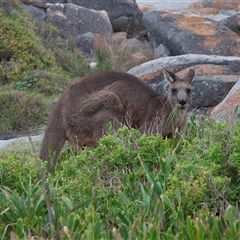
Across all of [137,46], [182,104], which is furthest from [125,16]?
[182,104]

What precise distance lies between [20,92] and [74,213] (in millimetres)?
9720

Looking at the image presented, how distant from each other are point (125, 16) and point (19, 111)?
11849mm

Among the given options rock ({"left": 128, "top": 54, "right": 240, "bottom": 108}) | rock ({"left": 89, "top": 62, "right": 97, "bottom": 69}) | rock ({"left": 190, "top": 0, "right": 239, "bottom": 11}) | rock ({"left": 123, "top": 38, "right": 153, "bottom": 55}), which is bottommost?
rock ({"left": 190, "top": 0, "right": 239, "bottom": 11})

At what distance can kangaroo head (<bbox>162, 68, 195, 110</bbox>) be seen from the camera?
9.77 metres

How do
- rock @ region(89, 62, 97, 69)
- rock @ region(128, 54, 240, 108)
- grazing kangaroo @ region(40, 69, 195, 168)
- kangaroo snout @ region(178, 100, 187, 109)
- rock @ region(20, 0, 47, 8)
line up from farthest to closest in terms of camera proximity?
rock @ region(20, 0, 47, 8) < rock @ region(89, 62, 97, 69) < rock @ region(128, 54, 240, 108) < kangaroo snout @ region(178, 100, 187, 109) < grazing kangaroo @ region(40, 69, 195, 168)

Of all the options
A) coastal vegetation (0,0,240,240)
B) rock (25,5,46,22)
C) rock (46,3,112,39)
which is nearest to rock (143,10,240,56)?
rock (46,3,112,39)

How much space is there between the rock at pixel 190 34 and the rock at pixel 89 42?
1.46 metres

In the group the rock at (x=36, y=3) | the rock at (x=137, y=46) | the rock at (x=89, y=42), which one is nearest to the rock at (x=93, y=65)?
the rock at (x=137, y=46)

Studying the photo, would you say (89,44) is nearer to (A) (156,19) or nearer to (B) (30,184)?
(A) (156,19)

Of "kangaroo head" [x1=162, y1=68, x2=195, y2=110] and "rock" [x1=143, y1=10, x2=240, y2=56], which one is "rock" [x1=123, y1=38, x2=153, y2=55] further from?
"kangaroo head" [x1=162, y1=68, x2=195, y2=110]

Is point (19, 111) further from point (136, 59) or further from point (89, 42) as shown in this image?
point (89, 42)

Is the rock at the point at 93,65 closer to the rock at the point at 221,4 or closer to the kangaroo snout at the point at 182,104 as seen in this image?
the kangaroo snout at the point at 182,104

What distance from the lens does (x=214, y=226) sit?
503 cm

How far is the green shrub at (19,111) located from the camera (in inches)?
548
